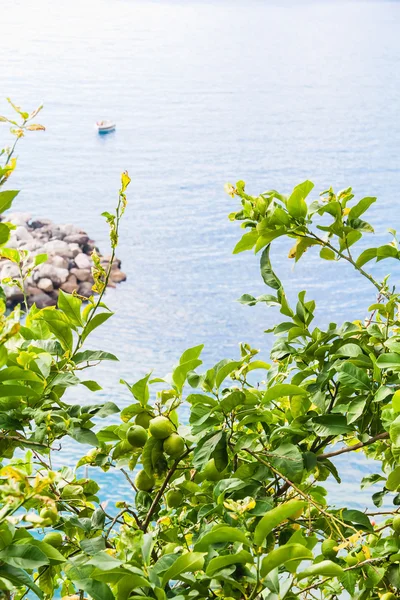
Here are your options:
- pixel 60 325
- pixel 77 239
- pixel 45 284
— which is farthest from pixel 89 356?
pixel 77 239

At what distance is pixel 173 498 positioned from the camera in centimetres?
73

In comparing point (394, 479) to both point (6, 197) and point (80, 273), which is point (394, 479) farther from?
point (80, 273)

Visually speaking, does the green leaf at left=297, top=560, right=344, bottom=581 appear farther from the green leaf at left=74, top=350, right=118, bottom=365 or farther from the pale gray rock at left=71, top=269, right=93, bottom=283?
the pale gray rock at left=71, top=269, right=93, bottom=283

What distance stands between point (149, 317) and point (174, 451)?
6.52 m

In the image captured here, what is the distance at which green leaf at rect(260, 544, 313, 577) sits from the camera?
0.44 metres

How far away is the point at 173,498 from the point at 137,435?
121mm

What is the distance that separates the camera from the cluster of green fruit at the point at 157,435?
0.62 metres

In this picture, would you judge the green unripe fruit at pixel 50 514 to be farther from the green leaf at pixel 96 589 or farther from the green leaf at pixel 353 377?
the green leaf at pixel 353 377

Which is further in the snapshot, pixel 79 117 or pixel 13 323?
pixel 79 117

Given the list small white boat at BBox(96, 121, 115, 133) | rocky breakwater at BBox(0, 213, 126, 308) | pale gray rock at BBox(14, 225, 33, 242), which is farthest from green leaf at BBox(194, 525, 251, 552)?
small white boat at BBox(96, 121, 115, 133)

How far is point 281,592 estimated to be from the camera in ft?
1.64

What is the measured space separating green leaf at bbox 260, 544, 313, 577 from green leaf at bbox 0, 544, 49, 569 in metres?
0.14

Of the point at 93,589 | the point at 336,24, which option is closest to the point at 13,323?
the point at 93,589

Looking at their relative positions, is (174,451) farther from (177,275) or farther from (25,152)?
(25,152)
